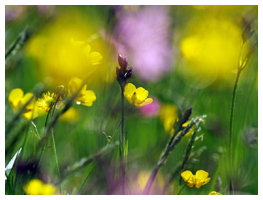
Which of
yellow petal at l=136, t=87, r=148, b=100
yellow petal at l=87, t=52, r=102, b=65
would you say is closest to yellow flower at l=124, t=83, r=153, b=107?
yellow petal at l=136, t=87, r=148, b=100

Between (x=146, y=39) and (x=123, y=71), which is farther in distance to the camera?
(x=146, y=39)

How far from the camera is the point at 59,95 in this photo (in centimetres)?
57

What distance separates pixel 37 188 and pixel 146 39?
64 centimetres

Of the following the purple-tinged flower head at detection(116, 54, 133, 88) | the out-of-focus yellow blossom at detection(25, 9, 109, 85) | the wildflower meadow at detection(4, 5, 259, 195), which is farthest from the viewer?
the out-of-focus yellow blossom at detection(25, 9, 109, 85)

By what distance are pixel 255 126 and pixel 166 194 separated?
425 millimetres

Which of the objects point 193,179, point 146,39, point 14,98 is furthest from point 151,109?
point 14,98

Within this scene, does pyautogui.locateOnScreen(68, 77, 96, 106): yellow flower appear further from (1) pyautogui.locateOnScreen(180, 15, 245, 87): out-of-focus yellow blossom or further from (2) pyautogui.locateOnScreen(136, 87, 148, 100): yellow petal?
(1) pyautogui.locateOnScreen(180, 15, 245, 87): out-of-focus yellow blossom

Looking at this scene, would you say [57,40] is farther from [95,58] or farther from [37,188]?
[37,188]

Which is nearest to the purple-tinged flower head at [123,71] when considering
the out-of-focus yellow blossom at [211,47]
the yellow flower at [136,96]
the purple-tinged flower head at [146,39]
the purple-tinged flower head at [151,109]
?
the yellow flower at [136,96]

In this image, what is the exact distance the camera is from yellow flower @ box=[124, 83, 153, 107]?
2.04 feet

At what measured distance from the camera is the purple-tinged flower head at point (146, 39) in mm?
887

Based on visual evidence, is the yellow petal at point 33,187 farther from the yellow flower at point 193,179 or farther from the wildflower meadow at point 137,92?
the yellow flower at point 193,179

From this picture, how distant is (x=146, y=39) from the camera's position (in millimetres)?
987
